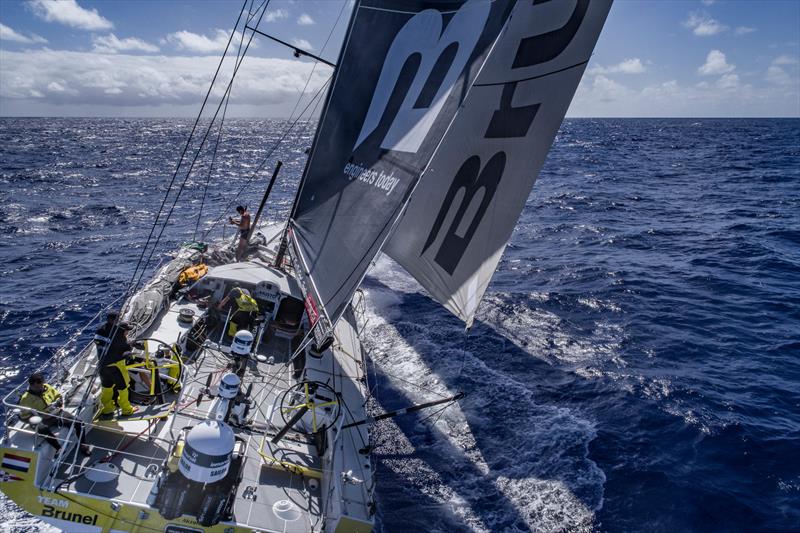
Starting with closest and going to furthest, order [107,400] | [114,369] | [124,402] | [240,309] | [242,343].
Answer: [114,369], [107,400], [124,402], [242,343], [240,309]

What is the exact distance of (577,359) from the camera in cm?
1316

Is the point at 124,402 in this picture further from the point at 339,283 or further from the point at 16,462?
the point at 339,283

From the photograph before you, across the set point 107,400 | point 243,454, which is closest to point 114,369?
point 107,400

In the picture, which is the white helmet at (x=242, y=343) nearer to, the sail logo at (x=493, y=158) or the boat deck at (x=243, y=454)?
the boat deck at (x=243, y=454)

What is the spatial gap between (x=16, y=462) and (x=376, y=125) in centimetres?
677

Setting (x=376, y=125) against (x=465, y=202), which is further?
(x=376, y=125)

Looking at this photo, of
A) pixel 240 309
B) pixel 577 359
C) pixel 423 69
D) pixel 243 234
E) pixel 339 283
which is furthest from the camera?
pixel 243 234

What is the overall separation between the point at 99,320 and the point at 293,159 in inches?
2056

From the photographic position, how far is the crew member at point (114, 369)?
7.30m

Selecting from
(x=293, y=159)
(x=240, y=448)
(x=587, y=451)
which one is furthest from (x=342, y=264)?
(x=293, y=159)

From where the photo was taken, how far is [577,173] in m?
43.6

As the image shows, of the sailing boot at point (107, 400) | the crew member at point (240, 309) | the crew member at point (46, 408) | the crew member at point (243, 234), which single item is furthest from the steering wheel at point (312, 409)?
the crew member at point (243, 234)

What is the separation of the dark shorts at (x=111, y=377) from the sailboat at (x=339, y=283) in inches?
8.8

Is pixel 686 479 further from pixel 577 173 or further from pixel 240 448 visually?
pixel 577 173
